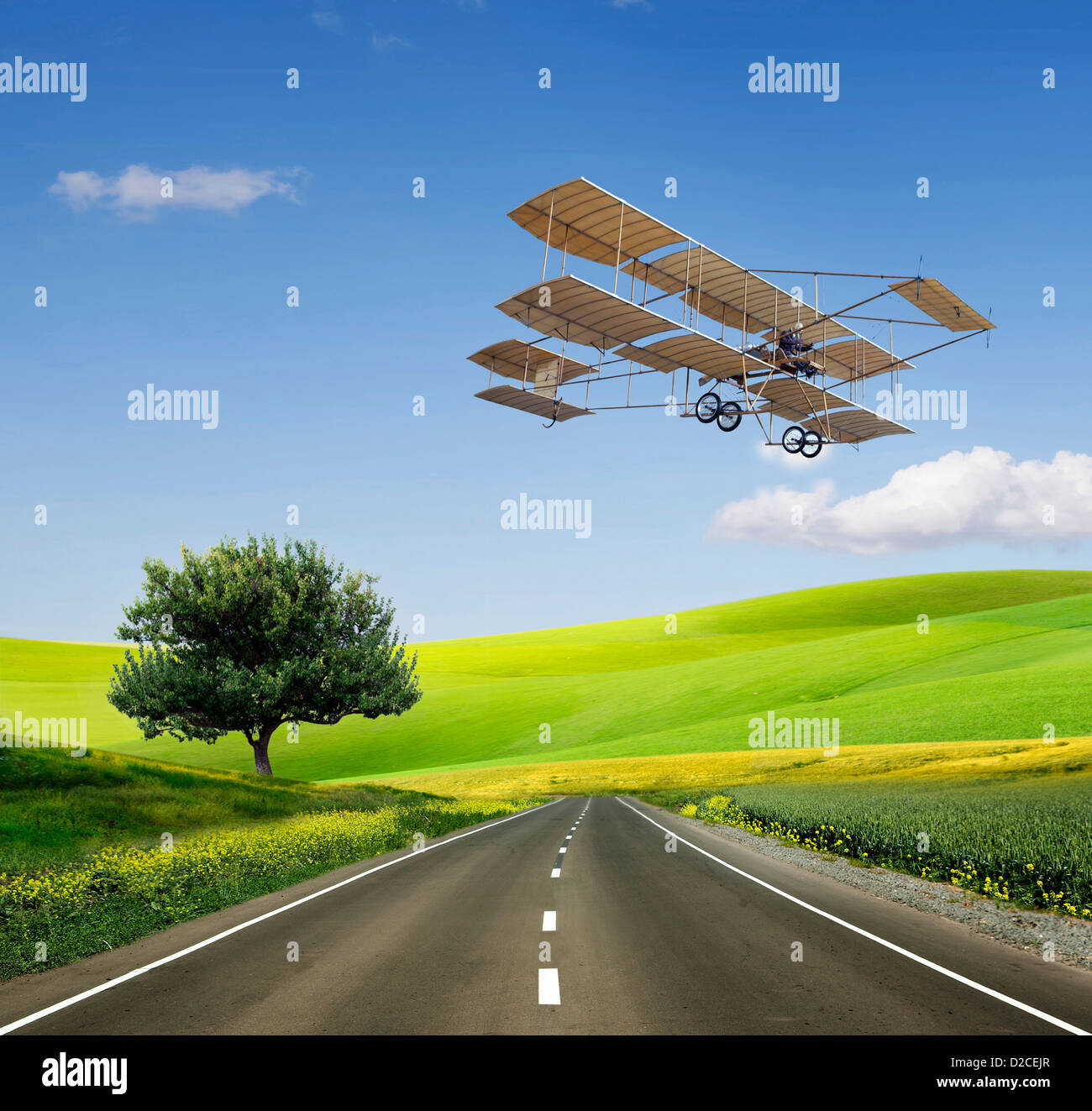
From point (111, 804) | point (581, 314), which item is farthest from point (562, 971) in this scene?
point (581, 314)

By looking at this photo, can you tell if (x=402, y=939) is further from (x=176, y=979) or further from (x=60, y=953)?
(x=60, y=953)

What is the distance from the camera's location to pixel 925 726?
168 feet

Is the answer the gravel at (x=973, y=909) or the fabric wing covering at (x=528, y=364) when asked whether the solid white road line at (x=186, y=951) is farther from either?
the fabric wing covering at (x=528, y=364)

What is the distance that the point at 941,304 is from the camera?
88.8 feet

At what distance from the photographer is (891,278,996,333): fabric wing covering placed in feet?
85.7

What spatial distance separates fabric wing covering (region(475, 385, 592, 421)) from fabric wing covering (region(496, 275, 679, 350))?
276 cm

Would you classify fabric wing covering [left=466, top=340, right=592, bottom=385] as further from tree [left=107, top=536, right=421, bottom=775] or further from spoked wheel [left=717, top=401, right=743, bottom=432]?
tree [left=107, top=536, right=421, bottom=775]

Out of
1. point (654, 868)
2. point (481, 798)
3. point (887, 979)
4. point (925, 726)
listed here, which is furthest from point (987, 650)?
point (887, 979)

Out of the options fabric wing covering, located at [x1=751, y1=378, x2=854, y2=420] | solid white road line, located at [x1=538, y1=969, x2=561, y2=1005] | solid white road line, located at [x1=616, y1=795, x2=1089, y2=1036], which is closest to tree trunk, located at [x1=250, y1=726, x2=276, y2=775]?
fabric wing covering, located at [x1=751, y1=378, x2=854, y2=420]

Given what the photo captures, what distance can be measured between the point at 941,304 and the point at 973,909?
21.1 meters

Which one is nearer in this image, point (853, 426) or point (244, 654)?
point (853, 426)

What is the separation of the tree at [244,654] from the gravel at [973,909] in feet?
95.2
